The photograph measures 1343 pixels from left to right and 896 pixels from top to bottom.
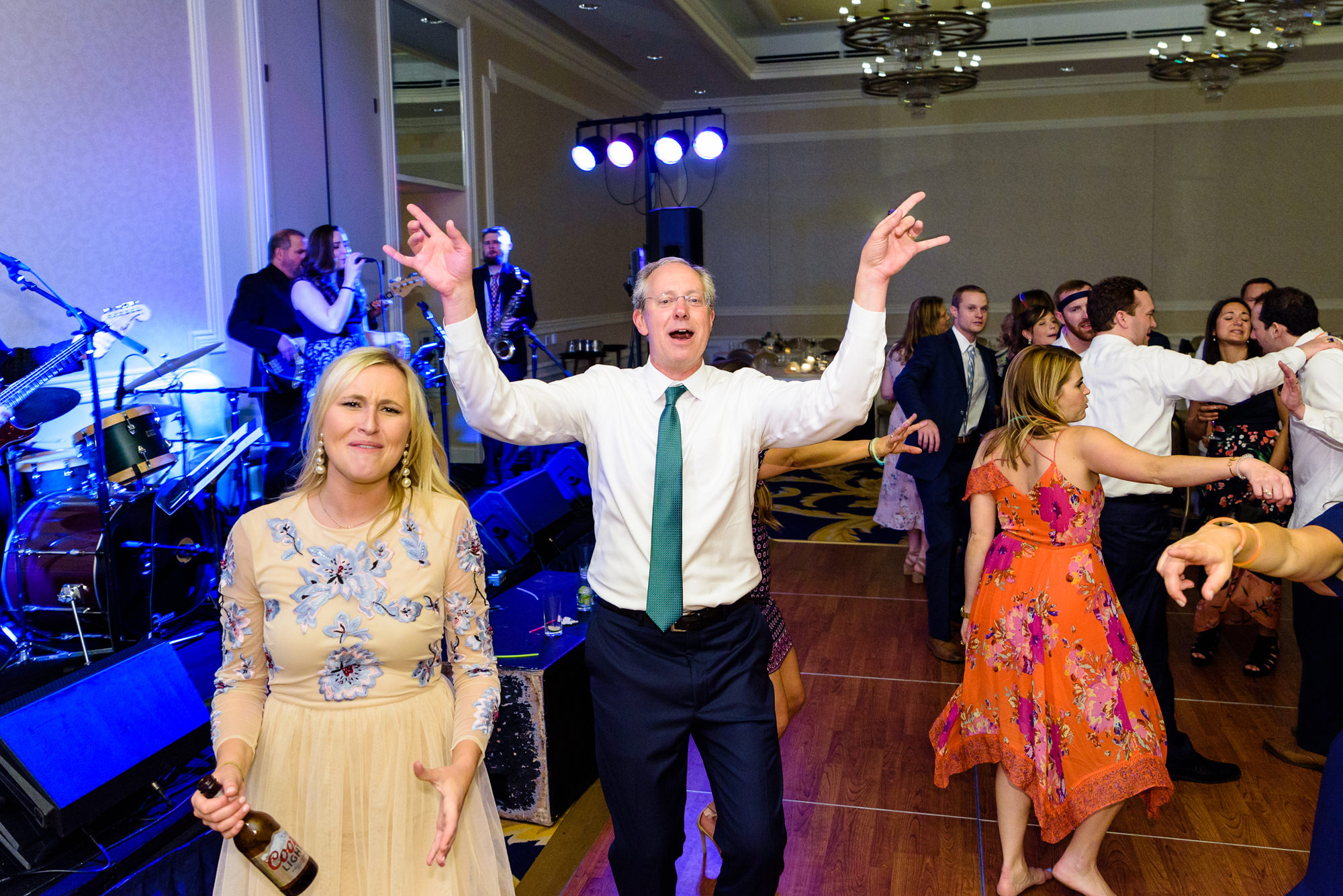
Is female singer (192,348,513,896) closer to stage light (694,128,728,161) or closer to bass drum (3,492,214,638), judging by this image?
bass drum (3,492,214,638)

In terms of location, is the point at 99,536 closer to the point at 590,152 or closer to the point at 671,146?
the point at 671,146


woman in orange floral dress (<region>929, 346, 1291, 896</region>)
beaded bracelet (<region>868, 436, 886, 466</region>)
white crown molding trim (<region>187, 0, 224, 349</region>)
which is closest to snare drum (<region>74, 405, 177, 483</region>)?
white crown molding trim (<region>187, 0, 224, 349</region>)

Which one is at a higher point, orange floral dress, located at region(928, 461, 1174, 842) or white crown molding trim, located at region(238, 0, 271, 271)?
white crown molding trim, located at region(238, 0, 271, 271)

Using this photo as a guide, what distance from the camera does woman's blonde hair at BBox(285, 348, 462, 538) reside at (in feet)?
6.16

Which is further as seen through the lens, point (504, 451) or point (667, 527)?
point (504, 451)

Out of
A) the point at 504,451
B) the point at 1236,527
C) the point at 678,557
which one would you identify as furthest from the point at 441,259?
the point at 504,451

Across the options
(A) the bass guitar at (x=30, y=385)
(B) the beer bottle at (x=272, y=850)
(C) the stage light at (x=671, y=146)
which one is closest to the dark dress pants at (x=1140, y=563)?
(B) the beer bottle at (x=272, y=850)

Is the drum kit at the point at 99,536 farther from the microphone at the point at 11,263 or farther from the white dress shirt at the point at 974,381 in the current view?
the white dress shirt at the point at 974,381

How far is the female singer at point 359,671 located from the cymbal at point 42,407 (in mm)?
2229

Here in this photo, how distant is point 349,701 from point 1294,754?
3285mm

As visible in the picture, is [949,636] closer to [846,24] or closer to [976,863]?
[976,863]

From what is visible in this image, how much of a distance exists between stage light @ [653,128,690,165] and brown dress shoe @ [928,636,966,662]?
613 centimetres

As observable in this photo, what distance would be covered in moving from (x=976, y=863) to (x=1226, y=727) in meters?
1.48

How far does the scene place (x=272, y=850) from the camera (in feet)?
5.24
